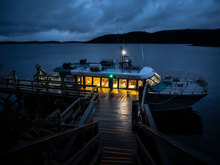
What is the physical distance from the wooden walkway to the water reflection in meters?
6.69

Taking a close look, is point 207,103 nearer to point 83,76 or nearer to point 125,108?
point 125,108

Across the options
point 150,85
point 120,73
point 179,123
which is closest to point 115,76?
point 120,73

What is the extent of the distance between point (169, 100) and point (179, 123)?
4.24 meters

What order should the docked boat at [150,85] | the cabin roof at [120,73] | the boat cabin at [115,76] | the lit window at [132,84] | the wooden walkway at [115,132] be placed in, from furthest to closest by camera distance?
the lit window at [132,84] < the boat cabin at [115,76] < the cabin roof at [120,73] < the docked boat at [150,85] < the wooden walkway at [115,132]

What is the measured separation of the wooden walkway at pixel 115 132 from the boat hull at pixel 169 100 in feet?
9.67

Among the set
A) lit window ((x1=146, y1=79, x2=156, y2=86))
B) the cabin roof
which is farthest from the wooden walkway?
lit window ((x1=146, y1=79, x2=156, y2=86))

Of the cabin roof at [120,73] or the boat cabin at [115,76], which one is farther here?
the boat cabin at [115,76]

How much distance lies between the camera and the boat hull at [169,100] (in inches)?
486

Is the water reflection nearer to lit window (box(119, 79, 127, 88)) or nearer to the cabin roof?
lit window (box(119, 79, 127, 88))

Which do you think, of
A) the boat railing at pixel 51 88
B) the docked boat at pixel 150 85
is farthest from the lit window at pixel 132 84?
the boat railing at pixel 51 88

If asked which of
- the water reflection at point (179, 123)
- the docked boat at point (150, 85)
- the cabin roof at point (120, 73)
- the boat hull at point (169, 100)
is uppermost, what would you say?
the cabin roof at point (120, 73)

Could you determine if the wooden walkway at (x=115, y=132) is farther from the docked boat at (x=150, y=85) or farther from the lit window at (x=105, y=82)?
the lit window at (x=105, y=82)

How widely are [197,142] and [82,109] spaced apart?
1195 cm

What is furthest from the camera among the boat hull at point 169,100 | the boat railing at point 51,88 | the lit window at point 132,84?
the lit window at point 132,84
